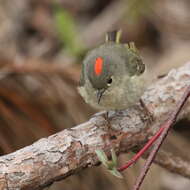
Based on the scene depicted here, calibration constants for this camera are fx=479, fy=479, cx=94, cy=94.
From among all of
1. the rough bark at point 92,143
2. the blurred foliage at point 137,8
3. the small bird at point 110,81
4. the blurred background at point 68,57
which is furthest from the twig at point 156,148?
the blurred foliage at point 137,8

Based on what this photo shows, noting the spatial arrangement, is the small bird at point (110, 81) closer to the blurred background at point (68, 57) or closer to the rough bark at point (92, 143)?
the rough bark at point (92, 143)

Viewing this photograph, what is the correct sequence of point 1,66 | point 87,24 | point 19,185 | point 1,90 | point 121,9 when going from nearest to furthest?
point 19,185, point 1,90, point 1,66, point 121,9, point 87,24

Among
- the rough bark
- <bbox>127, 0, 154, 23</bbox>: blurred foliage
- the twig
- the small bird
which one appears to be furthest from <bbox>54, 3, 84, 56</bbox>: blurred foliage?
the twig

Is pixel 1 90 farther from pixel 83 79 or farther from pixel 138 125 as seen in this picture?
pixel 138 125

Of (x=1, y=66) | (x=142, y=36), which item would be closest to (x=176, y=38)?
(x=142, y=36)

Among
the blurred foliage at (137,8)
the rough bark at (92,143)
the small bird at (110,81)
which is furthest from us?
the blurred foliage at (137,8)

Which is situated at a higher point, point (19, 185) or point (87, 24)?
point (87, 24)

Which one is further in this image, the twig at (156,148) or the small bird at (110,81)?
the small bird at (110,81)
